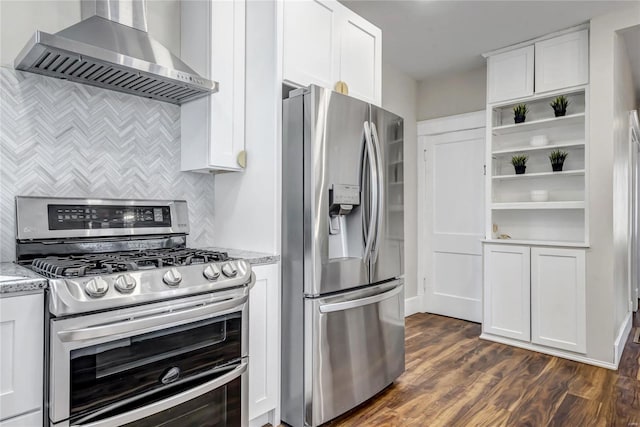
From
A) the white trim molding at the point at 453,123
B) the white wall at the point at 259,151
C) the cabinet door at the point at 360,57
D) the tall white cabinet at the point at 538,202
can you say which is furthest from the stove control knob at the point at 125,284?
→ the white trim molding at the point at 453,123

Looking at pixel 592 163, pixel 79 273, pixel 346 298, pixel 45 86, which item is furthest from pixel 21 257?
pixel 592 163

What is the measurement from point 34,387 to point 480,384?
99.0 inches

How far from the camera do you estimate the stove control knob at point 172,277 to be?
1.44 meters

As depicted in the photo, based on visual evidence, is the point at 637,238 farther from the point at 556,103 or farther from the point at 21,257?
the point at 21,257

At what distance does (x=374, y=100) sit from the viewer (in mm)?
2691

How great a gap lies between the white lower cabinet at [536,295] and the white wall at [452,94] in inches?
61.4

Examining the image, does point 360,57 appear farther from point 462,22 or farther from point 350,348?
point 350,348

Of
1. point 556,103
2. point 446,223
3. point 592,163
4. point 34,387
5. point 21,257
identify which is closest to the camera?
point 34,387

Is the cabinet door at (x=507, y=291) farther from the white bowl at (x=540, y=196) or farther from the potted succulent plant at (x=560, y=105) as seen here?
the potted succulent plant at (x=560, y=105)

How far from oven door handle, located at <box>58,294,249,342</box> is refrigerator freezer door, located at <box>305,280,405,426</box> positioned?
509mm

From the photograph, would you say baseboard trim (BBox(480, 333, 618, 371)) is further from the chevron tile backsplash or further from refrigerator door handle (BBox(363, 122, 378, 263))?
the chevron tile backsplash

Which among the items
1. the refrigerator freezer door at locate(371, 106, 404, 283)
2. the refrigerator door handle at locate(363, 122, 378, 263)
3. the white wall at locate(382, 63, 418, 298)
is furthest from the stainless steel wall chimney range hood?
the white wall at locate(382, 63, 418, 298)

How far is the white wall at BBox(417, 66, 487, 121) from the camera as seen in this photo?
402 cm

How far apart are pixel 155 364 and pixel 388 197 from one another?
1.58 meters
